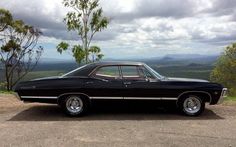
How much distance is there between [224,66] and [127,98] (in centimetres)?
4246

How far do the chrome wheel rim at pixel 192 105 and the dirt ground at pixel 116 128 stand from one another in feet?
0.78

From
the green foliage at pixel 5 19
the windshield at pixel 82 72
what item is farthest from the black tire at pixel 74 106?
the green foliage at pixel 5 19

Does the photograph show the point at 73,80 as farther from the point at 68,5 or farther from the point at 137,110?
the point at 68,5

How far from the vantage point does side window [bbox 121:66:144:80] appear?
32.3 ft

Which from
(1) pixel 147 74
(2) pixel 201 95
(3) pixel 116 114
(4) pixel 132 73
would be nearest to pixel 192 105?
(2) pixel 201 95

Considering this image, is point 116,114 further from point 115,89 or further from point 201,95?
point 201,95

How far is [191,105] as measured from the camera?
32.5 ft

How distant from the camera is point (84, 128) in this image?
A: 834cm

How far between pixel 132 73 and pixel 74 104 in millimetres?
1719

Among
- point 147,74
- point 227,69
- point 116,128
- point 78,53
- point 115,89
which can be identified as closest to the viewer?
point 116,128

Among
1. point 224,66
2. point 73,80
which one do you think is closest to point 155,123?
point 73,80

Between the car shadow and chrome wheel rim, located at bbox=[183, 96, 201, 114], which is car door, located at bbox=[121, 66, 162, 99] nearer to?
the car shadow

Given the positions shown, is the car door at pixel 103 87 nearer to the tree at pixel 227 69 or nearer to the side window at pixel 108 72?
the side window at pixel 108 72

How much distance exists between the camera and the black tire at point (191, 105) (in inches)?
387
